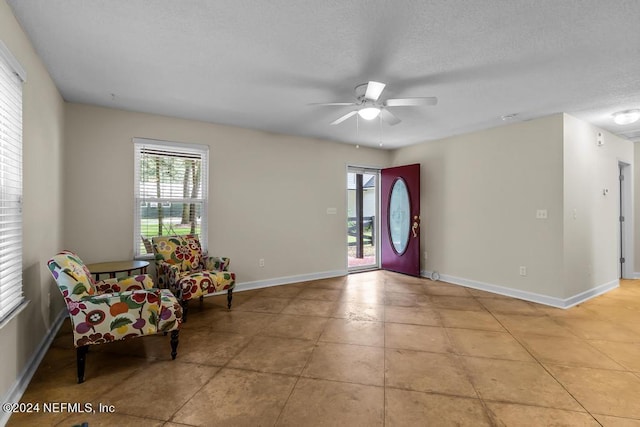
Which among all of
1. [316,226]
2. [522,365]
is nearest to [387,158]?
[316,226]

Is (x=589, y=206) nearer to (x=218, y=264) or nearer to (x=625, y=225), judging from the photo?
(x=625, y=225)

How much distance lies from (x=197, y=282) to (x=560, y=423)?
3.27 meters

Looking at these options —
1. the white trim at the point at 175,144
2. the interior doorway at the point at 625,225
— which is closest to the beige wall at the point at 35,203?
the white trim at the point at 175,144

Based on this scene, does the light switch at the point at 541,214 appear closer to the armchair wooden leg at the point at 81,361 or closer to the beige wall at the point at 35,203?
the armchair wooden leg at the point at 81,361

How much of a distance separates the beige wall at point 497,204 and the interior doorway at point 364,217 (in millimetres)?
1104

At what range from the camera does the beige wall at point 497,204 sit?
381 cm

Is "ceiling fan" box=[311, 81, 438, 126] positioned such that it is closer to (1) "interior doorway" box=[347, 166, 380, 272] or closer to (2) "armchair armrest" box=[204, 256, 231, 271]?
(2) "armchair armrest" box=[204, 256, 231, 271]

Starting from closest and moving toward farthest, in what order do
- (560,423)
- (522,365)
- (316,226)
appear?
1. (560,423)
2. (522,365)
3. (316,226)

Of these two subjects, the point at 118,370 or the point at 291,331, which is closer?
the point at 118,370

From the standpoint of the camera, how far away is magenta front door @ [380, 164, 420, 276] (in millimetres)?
5448

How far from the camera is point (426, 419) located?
1.76 metres

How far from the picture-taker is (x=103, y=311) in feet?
7.09

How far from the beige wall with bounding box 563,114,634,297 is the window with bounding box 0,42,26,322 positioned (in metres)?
5.39

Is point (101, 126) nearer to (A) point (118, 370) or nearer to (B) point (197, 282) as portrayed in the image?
(B) point (197, 282)
